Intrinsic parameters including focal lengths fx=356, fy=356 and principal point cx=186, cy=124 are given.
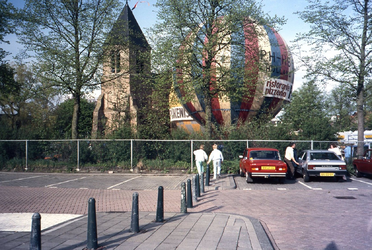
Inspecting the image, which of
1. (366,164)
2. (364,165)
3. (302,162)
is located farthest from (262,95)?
(366,164)

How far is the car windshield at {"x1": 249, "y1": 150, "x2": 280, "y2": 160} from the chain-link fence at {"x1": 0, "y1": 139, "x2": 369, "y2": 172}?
2767mm

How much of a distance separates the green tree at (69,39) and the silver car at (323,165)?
43.4ft

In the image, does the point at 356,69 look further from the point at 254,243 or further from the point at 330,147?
the point at 254,243

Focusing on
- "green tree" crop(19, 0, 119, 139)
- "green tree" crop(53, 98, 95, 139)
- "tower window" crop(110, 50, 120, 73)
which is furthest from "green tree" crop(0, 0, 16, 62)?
"green tree" crop(53, 98, 95, 139)

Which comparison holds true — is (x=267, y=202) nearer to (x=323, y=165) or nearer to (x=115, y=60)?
(x=323, y=165)

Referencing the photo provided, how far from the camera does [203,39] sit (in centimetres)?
2031

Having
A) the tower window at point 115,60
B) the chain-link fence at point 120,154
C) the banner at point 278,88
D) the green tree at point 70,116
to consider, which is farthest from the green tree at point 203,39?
the green tree at point 70,116

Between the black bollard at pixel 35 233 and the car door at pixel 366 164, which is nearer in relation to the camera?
the black bollard at pixel 35 233

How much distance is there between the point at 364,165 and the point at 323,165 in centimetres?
293

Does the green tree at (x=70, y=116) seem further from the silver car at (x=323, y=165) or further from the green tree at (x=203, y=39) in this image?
the silver car at (x=323, y=165)

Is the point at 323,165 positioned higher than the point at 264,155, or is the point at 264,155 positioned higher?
the point at 264,155

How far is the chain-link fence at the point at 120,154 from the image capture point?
20.0 metres

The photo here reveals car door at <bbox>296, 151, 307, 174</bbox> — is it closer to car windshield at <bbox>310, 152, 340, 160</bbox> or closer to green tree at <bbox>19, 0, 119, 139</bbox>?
car windshield at <bbox>310, 152, 340, 160</bbox>

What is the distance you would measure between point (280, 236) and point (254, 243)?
104 cm
